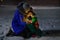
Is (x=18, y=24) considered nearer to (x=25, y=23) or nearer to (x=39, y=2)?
(x=25, y=23)

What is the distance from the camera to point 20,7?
6.81 metres

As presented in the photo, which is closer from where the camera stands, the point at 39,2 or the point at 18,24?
the point at 18,24

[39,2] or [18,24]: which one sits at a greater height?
[18,24]

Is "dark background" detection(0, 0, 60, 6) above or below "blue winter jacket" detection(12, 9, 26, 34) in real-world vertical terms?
below

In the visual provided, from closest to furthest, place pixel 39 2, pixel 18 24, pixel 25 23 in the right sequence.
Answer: pixel 25 23, pixel 18 24, pixel 39 2

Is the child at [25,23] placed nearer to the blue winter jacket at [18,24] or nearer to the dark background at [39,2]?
the blue winter jacket at [18,24]

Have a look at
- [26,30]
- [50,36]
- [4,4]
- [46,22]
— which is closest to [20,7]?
[26,30]

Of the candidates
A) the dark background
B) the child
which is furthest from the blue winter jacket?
the dark background

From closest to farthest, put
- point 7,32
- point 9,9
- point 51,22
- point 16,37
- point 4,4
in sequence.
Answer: point 16,37, point 7,32, point 51,22, point 9,9, point 4,4

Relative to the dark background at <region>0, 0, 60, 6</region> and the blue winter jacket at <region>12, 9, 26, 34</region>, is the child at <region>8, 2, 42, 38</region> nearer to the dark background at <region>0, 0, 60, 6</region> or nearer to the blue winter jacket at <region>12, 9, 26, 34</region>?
the blue winter jacket at <region>12, 9, 26, 34</region>

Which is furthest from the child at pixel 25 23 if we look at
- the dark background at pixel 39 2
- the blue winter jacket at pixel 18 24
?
the dark background at pixel 39 2

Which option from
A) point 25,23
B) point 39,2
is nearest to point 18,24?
point 25,23

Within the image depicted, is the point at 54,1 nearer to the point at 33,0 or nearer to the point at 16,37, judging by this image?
the point at 33,0

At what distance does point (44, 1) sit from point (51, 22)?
4902 mm
